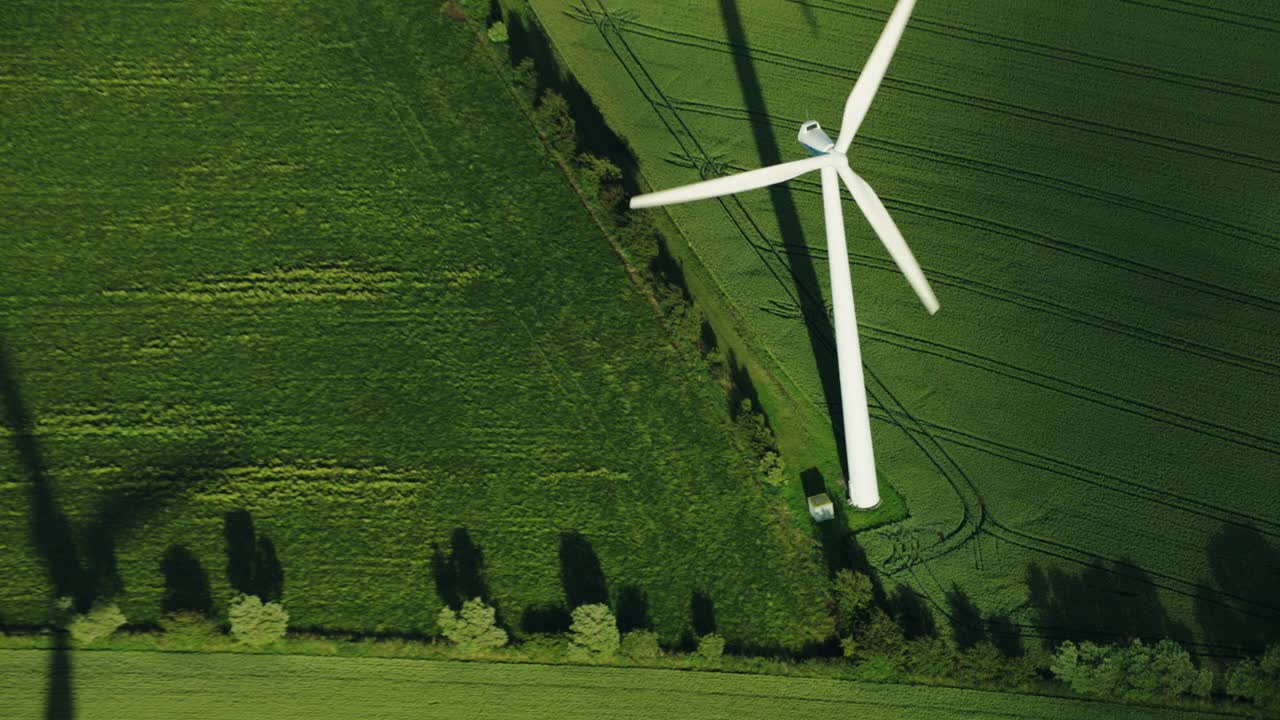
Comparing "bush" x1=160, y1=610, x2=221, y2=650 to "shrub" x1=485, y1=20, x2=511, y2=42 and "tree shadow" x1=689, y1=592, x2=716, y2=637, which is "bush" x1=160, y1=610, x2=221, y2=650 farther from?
"shrub" x1=485, y1=20, x2=511, y2=42

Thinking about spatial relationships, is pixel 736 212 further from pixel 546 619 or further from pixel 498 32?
pixel 546 619

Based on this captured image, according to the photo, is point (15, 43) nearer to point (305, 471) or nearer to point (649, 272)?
point (305, 471)

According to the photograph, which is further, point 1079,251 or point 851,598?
point 1079,251

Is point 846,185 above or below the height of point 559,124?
below

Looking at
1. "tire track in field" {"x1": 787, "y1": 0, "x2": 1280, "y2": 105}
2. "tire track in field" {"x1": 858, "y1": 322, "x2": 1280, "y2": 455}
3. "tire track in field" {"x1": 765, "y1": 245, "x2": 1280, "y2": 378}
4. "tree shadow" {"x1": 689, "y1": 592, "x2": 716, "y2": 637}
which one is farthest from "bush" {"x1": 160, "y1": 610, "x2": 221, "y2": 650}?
"tire track in field" {"x1": 787, "y1": 0, "x2": 1280, "y2": 105}

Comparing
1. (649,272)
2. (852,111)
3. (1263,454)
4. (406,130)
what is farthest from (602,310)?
(1263,454)

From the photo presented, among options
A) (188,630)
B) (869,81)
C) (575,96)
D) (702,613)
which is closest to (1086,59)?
(869,81)

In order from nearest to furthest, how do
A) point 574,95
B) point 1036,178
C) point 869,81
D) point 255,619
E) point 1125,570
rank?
point 869,81 < point 255,619 < point 1125,570 < point 1036,178 < point 574,95

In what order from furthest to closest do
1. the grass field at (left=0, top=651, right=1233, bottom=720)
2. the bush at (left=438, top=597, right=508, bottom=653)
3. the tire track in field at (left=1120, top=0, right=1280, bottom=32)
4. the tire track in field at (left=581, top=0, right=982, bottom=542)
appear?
the tire track in field at (left=1120, top=0, right=1280, bottom=32) < the tire track in field at (left=581, top=0, right=982, bottom=542) < the grass field at (left=0, top=651, right=1233, bottom=720) < the bush at (left=438, top=597, right=508, bottom=653)
